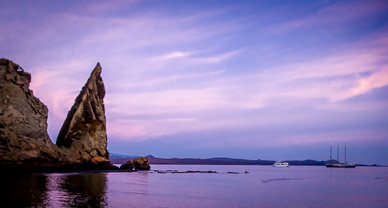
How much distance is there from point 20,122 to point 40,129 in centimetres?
545

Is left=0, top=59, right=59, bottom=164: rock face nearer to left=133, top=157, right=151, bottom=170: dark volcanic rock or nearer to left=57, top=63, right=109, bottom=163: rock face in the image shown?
left=57, top=63, right=109, bottom=163: rock face

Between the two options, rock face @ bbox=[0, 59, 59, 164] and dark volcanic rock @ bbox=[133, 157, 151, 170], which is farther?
dark volcanic rock @ bbox=[133, 157, 151, 170]

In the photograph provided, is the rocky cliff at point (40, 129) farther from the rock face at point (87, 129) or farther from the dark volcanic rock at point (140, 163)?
the dark volcanic rock at point (140, 163)

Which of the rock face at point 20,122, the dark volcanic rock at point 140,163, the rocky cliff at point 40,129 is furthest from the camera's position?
the dark volcanic rock at point 140,163

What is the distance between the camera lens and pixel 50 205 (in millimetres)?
26219

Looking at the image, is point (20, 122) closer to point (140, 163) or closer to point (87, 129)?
point (87, 129)

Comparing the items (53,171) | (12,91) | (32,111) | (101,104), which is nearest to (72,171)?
(53,171)

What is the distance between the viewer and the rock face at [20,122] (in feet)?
186

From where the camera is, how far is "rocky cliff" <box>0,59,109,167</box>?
5772 centimetres

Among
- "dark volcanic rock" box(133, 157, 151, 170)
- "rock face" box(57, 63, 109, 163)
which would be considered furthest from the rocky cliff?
"dark volcanic rock" box(133, 157, 151, 170)

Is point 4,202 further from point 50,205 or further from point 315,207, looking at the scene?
point 315,207

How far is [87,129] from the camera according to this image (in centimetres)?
8331

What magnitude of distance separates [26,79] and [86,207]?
162 ft

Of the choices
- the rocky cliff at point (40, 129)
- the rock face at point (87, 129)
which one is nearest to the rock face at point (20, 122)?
the rocky cliff at point (40, 129)
